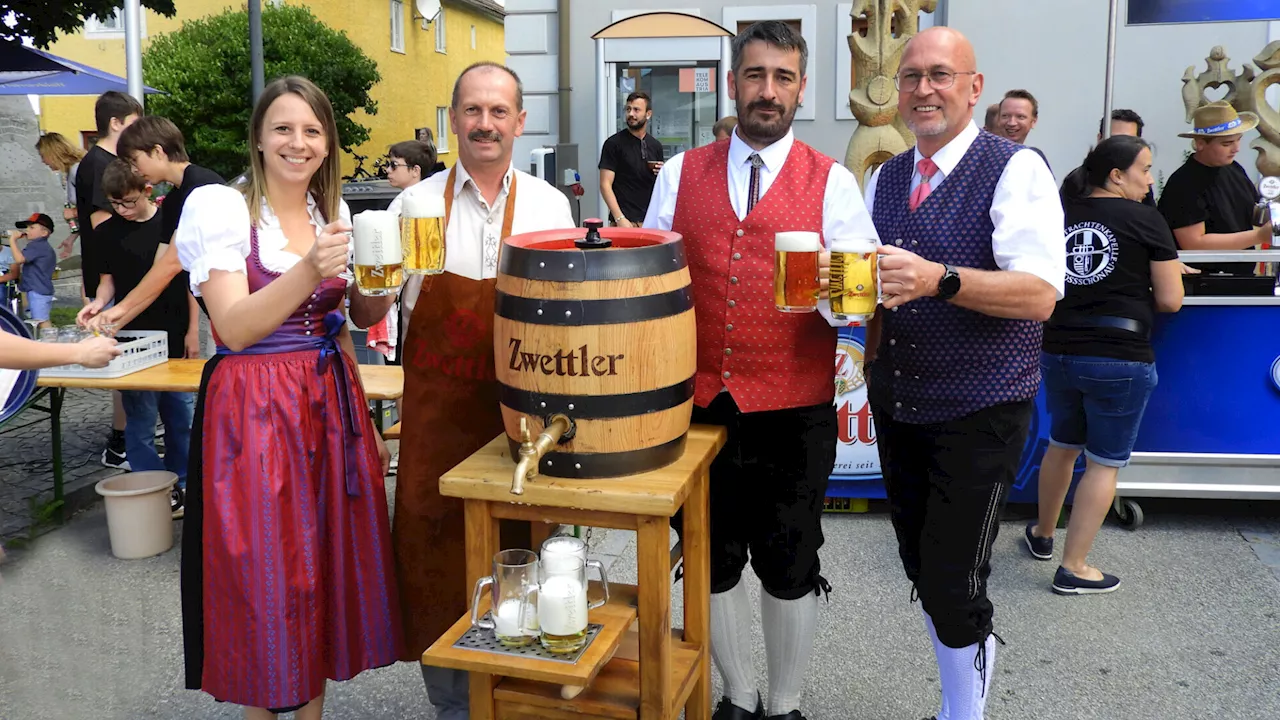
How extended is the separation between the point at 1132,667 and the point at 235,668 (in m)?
2.59

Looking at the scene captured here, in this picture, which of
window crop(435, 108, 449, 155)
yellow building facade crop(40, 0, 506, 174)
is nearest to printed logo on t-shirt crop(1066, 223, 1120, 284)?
yellow building facade crop(40, 0, 506, 174)

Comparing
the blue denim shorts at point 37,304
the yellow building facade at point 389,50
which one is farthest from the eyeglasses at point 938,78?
the yellow building facade at point 389,50

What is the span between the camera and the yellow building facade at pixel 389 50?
915 inches

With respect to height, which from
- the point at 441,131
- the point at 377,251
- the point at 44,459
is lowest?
the point at 44,459

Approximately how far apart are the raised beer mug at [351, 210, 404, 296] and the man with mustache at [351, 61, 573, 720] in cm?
31

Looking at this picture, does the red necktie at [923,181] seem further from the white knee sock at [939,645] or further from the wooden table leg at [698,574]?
the white knee sock at [939,645]

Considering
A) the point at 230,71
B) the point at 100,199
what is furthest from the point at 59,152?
the point at 230,71

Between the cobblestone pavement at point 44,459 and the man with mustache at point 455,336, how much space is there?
115 inches

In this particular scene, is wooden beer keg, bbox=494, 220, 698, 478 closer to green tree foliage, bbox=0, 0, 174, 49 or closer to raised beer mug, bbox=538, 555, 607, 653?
raised beer mug, bbox=538, 555, 607, 653

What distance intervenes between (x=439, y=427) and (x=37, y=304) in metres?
7.51

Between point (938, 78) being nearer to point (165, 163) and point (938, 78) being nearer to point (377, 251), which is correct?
point (377, 251)

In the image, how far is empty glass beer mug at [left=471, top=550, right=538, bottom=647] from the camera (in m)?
1.95

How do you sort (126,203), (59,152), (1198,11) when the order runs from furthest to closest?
(59,152)
(1198,11)
(126,203)

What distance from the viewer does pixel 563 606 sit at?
1.89m
